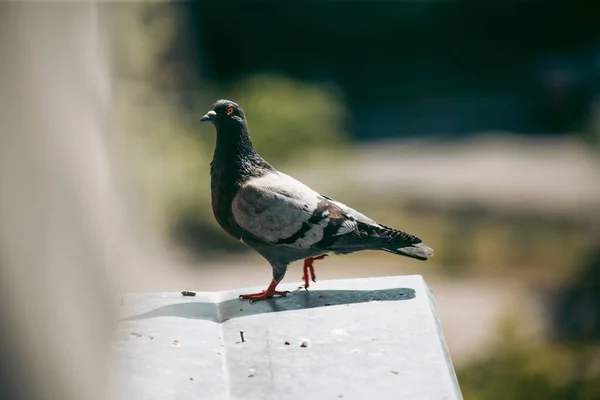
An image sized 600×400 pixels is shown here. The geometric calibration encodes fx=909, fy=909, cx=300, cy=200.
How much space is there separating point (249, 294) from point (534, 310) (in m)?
6.80

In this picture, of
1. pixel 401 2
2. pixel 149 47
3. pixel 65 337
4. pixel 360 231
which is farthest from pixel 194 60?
pixel 65 337

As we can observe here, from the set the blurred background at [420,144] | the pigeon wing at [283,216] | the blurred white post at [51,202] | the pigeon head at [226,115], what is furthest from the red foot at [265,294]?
the blurred background at [420,144]

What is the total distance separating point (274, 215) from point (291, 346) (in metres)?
0.94

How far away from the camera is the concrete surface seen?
2.55 metres

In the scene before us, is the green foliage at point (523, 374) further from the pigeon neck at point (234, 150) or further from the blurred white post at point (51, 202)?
the blurred white post at point (51, 202)

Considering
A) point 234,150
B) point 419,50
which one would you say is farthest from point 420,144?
point 234,150

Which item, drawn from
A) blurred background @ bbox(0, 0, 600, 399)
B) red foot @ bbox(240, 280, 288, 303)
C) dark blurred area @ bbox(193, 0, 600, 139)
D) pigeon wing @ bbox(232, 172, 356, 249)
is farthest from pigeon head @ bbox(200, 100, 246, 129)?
dark blurred area @ bbox(193, 0, 600, 139)

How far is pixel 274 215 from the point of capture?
3.71 metres

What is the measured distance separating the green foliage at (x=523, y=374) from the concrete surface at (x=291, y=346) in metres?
3.58

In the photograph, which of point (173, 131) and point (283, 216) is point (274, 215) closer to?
Result: point (283, 216)

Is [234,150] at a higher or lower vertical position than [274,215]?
higher

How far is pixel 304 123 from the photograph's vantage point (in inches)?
490

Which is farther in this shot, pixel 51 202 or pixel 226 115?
pixel 226 115

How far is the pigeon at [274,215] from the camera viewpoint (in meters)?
3.71
